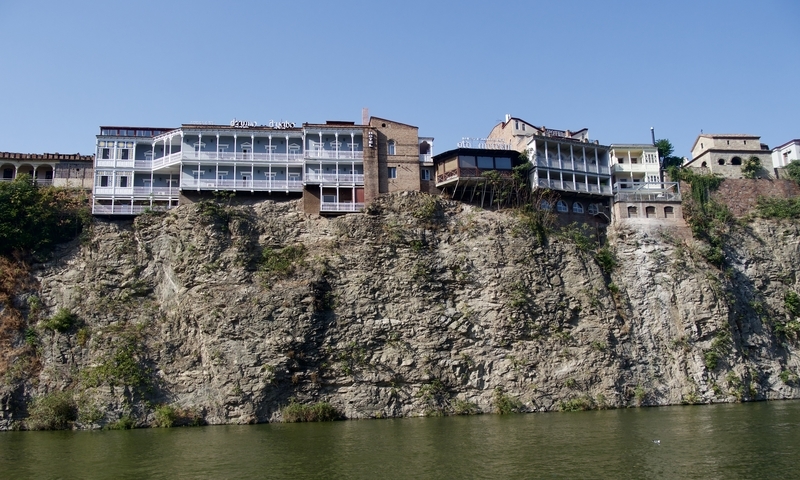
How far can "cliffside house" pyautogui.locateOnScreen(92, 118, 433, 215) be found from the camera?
5472 centimetres

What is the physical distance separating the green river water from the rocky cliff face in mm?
3971

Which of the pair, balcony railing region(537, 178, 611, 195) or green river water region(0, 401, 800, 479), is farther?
balcony railing region(537, 178, 611, 195)

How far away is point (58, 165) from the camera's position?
56.9 meters

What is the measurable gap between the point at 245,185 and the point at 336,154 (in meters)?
7.39

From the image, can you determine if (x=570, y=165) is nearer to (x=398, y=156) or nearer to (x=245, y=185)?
(x=398, y=156)

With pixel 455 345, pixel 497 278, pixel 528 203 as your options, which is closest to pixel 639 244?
pixel 528 203

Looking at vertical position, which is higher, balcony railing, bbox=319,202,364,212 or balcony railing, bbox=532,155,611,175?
balcony railing, bbox=532,155,611,175

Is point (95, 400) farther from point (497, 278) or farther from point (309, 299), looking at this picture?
point (497, 278)

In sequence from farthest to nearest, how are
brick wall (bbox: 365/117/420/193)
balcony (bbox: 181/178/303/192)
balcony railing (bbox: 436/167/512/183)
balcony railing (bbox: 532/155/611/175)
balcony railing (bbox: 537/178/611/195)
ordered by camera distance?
balcony railing (bbox: 532/155/611/175), balcony railing (bbox: 537/178/611/195), brick wall (bbox: 365/117/420/193), balcony railing (bbox: 436/167/512/183), balcony (bbox: 181/178/303/192)

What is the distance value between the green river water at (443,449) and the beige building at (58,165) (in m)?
22.1

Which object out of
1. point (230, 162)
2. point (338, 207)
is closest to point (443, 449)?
point (338, 207)

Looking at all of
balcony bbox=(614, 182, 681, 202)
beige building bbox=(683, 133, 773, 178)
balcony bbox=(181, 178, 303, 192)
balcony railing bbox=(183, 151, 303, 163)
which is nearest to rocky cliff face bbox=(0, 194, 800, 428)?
balcony bbox=(181, 178, 303, 192)

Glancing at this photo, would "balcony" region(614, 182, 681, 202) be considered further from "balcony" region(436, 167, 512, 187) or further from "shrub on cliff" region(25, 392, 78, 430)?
"shrub on cliff" region(25, 392, 78, 430)

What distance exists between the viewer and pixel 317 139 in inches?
2232
